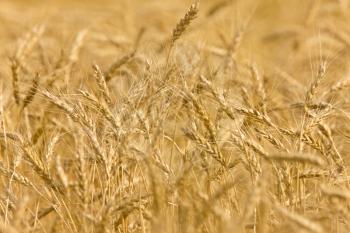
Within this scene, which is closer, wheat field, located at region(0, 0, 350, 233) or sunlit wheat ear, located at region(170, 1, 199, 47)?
wheat field, located at region(0, 0, 350, 233)

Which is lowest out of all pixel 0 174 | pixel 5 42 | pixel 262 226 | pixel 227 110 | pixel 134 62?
pixel 262 226

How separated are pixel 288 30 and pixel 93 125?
3072mm

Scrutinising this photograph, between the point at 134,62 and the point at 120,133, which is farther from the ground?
the point at 134,62

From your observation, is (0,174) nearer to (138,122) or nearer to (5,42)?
(138,122)

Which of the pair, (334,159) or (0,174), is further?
(0,174)

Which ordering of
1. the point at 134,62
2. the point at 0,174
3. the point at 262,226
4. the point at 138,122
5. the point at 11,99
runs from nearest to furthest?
the point at 262,226
the point at 138,122
the point at 0,174
the point at 11,99
the point at 134,62

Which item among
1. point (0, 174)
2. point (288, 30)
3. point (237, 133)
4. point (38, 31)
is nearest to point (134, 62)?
point (38, 31)

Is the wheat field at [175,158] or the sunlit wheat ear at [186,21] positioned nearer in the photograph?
the wheat field at [175,158]

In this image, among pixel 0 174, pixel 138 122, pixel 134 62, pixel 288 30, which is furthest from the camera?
pixel 288 30

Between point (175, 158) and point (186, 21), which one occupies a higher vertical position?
point (186, 21)

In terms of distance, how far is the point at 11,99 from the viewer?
3.03 m

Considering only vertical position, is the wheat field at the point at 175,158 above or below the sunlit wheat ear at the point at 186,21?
below

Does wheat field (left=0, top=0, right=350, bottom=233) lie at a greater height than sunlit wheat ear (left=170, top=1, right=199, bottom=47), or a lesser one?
lesser

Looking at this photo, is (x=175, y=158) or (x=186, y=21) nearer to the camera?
(x=186, y=21)
